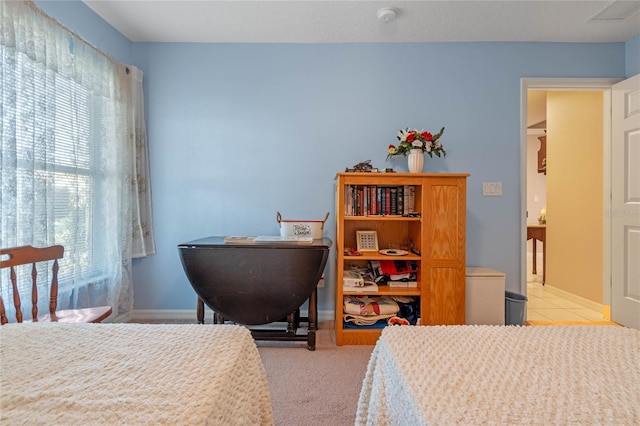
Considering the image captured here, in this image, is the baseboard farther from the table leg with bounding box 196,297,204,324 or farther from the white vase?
the white vase

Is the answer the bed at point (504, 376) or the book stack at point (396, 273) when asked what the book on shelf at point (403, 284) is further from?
the bed at point (504, 376)

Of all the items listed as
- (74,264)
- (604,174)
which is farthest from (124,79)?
(604,174)

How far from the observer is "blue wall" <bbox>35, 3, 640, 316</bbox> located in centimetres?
246

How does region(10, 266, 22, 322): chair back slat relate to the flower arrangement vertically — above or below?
below

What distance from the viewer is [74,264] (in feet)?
6.23

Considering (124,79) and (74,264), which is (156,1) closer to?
(124,79)

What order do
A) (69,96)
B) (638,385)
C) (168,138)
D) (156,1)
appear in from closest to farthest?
(638,385), (69,96), (156,1), (168,138)

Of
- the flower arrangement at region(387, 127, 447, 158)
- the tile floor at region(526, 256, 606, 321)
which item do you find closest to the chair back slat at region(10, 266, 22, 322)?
the flower arrangement at region(387, 127, 447, 158)

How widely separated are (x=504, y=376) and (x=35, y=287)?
201 centimetres

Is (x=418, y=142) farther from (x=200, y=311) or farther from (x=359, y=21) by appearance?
(x=200, y=311)

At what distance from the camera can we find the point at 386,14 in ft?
6.73

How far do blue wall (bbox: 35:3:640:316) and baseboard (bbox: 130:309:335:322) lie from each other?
3.2 inches

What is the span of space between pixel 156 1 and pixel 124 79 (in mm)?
615

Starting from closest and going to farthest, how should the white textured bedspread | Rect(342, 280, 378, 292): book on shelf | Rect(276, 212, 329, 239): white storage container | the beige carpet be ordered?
the white textured bedspread → the beige carpet → Rect(342, 280, 378, 292): book on shelf → Rect(276, 212, 329, 239): white storage container
